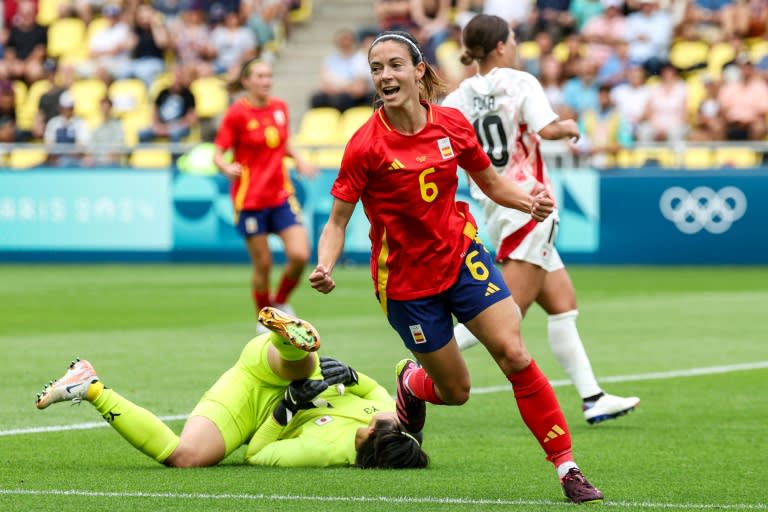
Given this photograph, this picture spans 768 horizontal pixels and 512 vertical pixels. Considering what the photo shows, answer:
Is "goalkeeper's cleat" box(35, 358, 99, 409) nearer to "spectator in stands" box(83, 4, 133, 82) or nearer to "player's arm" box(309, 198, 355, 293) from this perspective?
"player's arm" box(309, 198, 355, 293)

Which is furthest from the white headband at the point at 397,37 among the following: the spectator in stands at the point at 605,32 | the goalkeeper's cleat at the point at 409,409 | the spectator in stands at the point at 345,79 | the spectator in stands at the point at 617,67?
the spectator in stands at the point at 345,79

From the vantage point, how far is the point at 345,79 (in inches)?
1041

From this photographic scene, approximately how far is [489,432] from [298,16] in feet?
71.2

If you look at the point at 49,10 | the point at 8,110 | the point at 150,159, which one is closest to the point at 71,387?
the point at 150,159

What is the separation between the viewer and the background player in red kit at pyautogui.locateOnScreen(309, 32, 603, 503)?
6691 millimetres

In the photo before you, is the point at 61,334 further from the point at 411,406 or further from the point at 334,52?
the point at 334,52

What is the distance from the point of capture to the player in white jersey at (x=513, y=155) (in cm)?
908

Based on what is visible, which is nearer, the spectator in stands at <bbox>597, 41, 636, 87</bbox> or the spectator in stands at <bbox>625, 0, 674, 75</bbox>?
the spectator in stands at <bbox>597, 41, 636, 87</bbox>

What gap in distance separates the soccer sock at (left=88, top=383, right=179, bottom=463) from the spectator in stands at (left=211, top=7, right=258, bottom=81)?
2056 centimetres

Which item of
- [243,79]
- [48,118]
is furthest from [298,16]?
[243,79]

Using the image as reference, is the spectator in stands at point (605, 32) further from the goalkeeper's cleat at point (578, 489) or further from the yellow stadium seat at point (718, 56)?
the goalkeeper's cleat at point (578, 489)

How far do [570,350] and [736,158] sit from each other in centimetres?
1375

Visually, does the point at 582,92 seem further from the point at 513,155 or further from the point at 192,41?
the point at 513,155

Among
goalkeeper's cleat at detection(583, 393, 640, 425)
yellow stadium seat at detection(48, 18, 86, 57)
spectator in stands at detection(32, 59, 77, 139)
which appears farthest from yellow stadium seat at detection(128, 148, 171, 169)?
goalkeeper's cleat at detection(583, 393, 640, 425)
